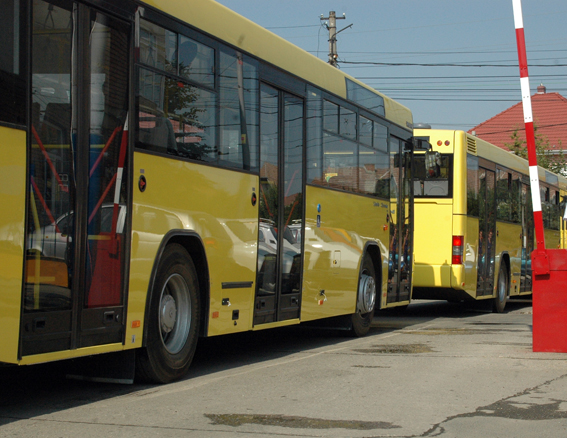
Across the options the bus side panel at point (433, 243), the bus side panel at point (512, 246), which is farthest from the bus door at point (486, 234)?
the bus side panel at point (433, 243)

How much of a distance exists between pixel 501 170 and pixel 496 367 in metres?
10.4

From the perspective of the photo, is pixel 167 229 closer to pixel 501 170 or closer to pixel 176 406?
pixel 176 406

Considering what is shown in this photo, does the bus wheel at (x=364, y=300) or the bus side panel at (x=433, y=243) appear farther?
the bus side panel at (x=433, y=243)

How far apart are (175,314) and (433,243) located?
29.9 ft

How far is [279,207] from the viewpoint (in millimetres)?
9258

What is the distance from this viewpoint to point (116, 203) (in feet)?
20.9

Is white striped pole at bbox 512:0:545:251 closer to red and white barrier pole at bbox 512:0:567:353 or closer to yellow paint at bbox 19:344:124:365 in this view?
red and white barrier pole at bbox 512:0:567:353

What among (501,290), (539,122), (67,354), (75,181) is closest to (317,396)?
(67,354)

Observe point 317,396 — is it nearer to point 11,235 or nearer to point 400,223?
point 11,235

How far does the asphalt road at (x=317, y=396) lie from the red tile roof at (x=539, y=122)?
4955 centimetres

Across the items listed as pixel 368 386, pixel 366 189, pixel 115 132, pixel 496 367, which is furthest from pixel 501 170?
pixel 115 132

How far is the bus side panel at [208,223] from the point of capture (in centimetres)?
669

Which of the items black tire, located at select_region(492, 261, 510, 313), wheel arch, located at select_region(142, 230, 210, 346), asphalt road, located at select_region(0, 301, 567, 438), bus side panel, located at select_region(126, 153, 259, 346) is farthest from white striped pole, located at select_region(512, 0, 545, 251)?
black tire, located at select_region(492, 261, 510, 313)

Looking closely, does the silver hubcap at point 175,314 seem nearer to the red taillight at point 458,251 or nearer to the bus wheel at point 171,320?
the bus wheel at point 171,320
